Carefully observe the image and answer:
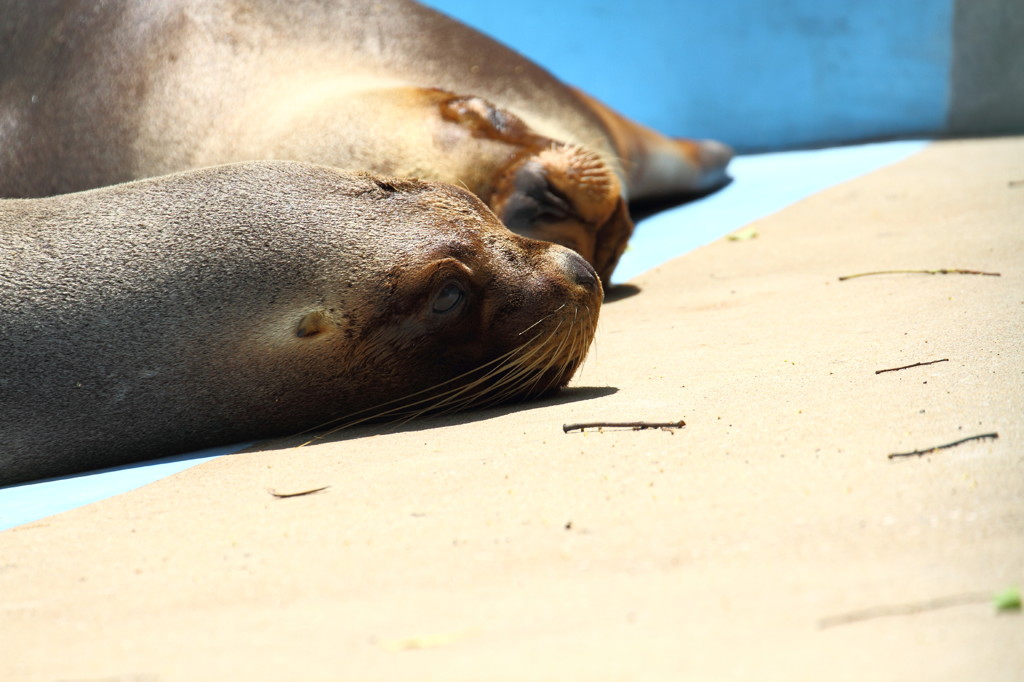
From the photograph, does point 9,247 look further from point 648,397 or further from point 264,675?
point 264,675

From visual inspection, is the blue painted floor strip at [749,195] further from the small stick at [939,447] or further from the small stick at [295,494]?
the small stick at [939,447]

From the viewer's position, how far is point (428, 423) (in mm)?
3418

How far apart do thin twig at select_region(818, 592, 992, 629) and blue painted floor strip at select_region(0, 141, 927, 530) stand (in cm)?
199

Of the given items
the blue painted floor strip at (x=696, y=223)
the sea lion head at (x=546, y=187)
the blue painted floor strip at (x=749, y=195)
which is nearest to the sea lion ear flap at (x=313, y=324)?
the blue painted floor strip at (x=696, y=223)

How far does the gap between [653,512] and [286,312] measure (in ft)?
5.21

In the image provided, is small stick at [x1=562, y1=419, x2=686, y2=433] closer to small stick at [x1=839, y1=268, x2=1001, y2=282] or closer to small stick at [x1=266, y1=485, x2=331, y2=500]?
small stick at [x1=266, y1=485, x2=331, y2=500]

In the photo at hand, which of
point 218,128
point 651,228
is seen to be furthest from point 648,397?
point 651,228

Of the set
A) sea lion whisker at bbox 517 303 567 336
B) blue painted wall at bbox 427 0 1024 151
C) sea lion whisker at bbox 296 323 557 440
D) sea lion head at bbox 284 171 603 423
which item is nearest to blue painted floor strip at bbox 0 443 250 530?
sea lion whisker at bbox 296 323 557 440

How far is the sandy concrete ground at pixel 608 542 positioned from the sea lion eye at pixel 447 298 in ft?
1.01

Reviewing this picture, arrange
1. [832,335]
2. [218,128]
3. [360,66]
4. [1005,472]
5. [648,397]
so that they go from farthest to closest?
[360,66] → [218,128] → [832,335] → [648,397] → [1005,472]

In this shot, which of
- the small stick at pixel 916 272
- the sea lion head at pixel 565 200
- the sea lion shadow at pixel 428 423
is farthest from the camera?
the sea lion head at pixel 565 200

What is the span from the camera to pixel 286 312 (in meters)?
3.41

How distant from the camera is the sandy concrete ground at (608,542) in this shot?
158 cm

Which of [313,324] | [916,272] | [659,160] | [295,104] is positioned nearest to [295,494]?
[313,324]
